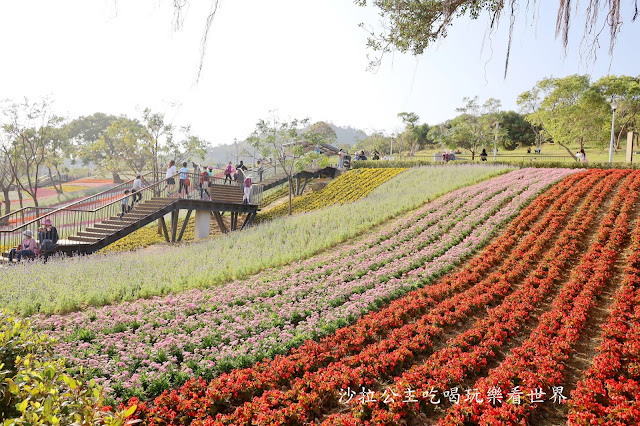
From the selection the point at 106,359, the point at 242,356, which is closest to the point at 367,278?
the point at 242,356

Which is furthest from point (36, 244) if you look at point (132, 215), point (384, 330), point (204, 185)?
point (384, 330)

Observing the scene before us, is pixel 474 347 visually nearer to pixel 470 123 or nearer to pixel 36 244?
pixel 36 244

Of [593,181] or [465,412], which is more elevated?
[593,181]

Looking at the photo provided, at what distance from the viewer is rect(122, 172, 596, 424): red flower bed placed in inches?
187

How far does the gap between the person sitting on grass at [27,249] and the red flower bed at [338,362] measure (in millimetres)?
9883

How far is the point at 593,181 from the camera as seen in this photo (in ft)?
53.2

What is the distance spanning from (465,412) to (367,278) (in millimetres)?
5223

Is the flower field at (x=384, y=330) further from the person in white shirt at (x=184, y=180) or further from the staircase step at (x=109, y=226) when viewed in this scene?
the person in white shirt at (x=184, y=180)

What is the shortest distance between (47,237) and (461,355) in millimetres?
13174

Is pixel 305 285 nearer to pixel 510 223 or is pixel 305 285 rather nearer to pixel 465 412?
pixel 465 412

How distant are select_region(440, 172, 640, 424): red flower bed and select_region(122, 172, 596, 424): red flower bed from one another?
3.76ft

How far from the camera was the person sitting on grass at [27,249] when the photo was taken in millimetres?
12320

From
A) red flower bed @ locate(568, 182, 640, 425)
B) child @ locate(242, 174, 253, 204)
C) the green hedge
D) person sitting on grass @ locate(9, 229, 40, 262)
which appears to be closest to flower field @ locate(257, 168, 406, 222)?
child @ locate(242, 174, 253, 204)

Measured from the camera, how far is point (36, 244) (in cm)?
1280
